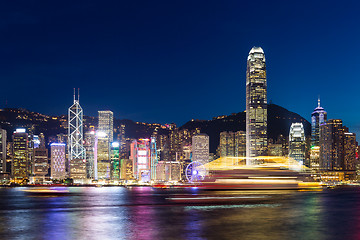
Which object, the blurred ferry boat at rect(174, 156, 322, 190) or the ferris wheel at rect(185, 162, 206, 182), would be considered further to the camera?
the ferris wheel at rect(185, 162, 206, 182)

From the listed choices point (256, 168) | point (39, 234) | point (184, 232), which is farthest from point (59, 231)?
point (256, 168)

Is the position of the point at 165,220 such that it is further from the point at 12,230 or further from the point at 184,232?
the point at 12,230

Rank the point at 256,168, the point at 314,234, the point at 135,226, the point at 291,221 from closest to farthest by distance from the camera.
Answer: the point at 314,234 < the point at 135,226 < the point at 291,221 < the point at 256,168

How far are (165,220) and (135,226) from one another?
4.31 m

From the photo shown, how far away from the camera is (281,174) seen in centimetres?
8125

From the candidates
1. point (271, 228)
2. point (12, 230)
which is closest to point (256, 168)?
point (271, 228)

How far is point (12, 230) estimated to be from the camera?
28250mm

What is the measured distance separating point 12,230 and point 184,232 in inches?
433

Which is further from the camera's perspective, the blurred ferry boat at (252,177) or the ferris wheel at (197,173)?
the ferris wheel at (197,173)

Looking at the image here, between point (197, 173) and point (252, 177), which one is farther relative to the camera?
point (197, 173)

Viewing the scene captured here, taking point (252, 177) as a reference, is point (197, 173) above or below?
below

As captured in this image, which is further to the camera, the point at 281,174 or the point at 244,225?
the point at 281,174

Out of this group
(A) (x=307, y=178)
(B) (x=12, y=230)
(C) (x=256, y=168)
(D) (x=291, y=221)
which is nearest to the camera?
(B) (x=12, y=230)

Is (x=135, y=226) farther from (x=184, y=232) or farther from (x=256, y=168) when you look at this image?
(x=256, y=168)
